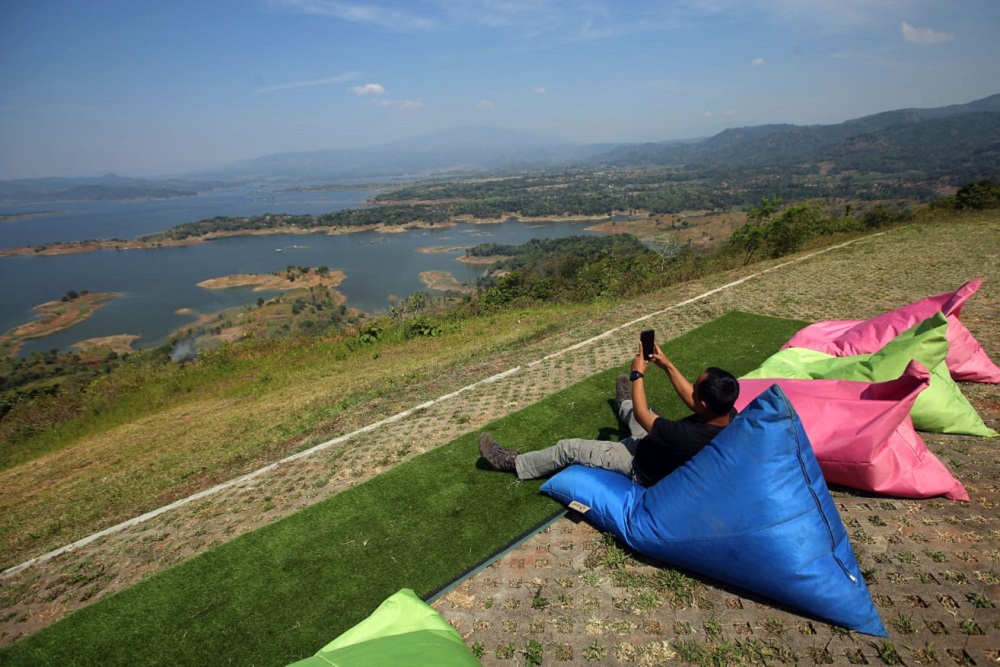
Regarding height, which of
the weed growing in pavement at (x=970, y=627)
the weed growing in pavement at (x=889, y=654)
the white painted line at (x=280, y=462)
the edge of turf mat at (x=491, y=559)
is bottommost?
the white painted line at (x=280, y=462)

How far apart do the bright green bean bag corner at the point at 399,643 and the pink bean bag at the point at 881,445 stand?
2857 mm

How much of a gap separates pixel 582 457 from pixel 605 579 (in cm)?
98

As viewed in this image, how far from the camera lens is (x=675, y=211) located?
86.4m

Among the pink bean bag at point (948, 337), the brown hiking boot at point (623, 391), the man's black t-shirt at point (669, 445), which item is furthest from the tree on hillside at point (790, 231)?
the man's black t-shirt at point (669, 445)

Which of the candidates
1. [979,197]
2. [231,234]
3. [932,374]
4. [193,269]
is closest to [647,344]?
[932,374]

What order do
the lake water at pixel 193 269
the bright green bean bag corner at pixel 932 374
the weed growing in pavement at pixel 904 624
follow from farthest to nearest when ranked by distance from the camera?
the lake water at pixel 193 269
the bright green bean bag corner at pixel 932 374
the weed growing in pavement at pixel 904 624

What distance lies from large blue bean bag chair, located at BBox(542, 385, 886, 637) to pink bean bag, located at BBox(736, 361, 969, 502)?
910 mm

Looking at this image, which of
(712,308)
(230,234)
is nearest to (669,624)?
(712,308)

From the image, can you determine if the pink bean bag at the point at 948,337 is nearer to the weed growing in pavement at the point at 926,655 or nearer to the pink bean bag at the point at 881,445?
the pink bean bag at the point at 881,445

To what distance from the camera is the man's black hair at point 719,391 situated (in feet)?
9.40

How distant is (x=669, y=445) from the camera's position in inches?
120

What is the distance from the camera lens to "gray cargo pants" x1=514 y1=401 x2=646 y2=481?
3.63 m

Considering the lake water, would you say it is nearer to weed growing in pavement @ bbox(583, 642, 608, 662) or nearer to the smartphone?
the smartphone

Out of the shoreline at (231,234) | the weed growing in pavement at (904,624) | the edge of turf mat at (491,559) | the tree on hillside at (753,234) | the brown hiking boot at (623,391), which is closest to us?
the weed growing in pavement at (904,624)
